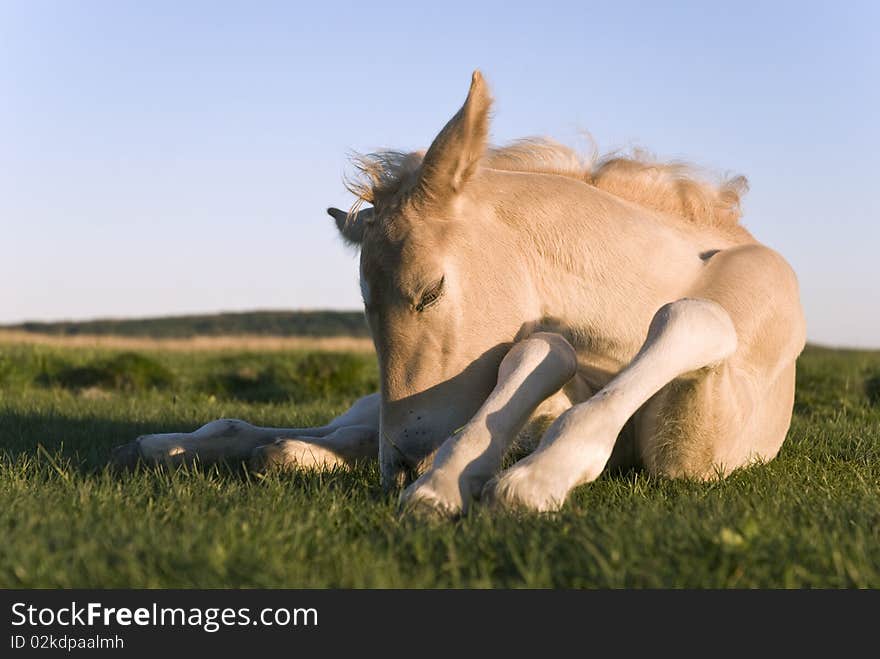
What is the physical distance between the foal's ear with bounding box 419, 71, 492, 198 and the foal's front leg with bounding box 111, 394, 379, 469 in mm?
1607

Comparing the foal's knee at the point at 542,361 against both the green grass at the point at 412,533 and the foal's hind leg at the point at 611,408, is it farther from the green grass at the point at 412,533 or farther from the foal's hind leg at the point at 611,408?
the green grass at the point at 412,533

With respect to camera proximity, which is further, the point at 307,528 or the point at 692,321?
the point at 692,321

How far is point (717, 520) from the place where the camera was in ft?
9.53

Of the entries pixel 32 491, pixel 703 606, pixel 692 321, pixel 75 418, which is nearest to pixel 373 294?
pixel 692 321

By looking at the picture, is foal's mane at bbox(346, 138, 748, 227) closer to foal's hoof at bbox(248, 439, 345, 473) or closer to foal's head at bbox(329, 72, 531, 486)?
foal's head at bbox(329, 72, 531, 486)

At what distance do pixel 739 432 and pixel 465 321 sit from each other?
55.1 inches

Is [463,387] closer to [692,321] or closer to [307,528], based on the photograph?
[692,321]

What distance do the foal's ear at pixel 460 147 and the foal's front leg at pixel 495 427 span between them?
752 millimetres

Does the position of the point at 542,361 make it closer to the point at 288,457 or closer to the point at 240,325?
the point at 288,457

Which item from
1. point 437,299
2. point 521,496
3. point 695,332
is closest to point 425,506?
point 521,496

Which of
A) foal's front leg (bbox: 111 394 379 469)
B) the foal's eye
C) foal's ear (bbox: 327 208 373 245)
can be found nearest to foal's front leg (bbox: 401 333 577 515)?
the foal's eye

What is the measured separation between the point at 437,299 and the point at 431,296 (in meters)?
0.03

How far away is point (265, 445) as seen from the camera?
5.03 meters

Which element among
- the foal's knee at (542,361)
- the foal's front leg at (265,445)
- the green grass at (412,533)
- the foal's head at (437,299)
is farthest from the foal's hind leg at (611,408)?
the foal's front leg at (265,445)
